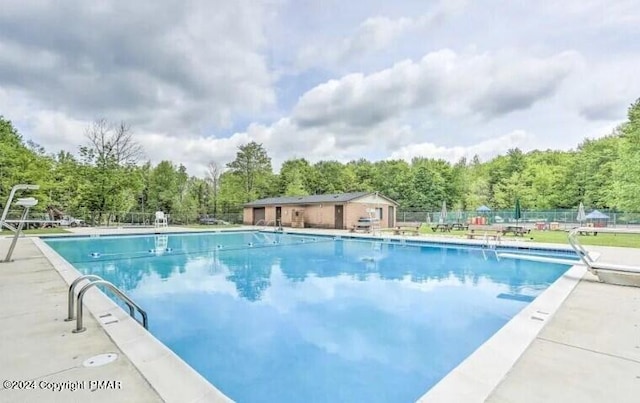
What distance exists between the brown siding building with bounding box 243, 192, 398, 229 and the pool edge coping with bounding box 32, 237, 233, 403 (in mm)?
18677

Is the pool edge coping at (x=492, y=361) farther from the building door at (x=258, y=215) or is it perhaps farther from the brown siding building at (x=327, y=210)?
the building door at (x=258, y=215)

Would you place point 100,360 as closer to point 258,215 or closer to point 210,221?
point 258,215

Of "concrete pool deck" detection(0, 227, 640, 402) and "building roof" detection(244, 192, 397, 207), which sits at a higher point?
"building roof" detection(244, 192, 397, 207)

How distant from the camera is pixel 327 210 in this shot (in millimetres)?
23328

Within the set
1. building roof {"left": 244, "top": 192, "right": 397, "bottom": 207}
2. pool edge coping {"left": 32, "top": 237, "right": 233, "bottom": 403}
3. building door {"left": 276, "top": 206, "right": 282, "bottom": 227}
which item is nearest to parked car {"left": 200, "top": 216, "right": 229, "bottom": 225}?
building roof {"left": 244, "top": 192, "right": 397, "bottom": 207}

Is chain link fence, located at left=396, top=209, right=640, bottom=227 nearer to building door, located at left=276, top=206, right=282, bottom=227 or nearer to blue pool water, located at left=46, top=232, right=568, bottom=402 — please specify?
building door, located at left=276, top=206, right=282, bottom=227

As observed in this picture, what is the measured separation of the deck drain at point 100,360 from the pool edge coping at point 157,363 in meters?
0.11

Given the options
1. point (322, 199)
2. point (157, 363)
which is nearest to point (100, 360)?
point (157, 363)

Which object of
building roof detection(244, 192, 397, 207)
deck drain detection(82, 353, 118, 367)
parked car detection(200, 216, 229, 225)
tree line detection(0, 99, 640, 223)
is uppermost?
tree line detection(0, 99, 640, 223)

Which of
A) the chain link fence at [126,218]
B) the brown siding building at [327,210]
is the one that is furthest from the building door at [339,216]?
the chain link fence at [126,218]

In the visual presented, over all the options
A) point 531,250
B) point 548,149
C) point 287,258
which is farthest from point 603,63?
point 548,149

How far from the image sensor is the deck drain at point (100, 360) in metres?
2.58

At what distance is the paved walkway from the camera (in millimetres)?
2170

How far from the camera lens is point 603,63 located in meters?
12.3
